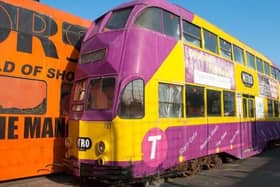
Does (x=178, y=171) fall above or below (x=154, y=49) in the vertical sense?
below

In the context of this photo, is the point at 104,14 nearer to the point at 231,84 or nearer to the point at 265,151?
the point at 231,84

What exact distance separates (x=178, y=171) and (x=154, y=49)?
3.13 metres

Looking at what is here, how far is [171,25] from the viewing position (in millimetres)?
9086

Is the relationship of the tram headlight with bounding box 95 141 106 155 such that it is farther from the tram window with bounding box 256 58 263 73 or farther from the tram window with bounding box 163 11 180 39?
the tram window with bounding box 256 58 263 73

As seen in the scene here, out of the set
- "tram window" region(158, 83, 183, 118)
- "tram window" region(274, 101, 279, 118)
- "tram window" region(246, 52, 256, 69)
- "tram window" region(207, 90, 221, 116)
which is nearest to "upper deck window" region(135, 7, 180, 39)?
"tram window" region(158, 83, 183, 118)

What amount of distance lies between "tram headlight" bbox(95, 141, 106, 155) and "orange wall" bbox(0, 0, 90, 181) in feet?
6.54

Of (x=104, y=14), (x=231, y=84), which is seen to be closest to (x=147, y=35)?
(x=104, y=14)

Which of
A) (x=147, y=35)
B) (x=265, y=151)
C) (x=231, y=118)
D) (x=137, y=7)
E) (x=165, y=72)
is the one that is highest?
(x=137, y=7)

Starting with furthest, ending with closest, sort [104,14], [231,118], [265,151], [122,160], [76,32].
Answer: [265,151] < [231,118] < [76,32] < [104,14] < [122,160]

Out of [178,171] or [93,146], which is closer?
[93,146]

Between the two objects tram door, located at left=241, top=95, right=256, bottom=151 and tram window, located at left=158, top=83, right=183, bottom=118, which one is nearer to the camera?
tram window, located at left=158, top=83, right=183, bottom=118

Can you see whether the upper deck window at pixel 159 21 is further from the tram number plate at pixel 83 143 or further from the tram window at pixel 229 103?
the tram window at pixel 229 103

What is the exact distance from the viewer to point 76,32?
10.2m

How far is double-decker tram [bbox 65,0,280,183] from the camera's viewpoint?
766cm
